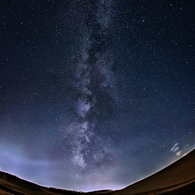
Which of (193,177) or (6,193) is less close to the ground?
(193,177)

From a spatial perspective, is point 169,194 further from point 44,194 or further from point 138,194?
point 44,194

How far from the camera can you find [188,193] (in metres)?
2.37

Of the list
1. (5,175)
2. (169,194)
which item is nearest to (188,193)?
(169,194)

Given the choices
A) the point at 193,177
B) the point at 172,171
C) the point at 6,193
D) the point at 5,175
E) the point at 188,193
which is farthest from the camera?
the point at 5,175

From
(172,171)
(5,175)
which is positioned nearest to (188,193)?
(172,171)

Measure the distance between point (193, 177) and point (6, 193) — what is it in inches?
182

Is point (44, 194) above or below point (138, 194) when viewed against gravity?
below

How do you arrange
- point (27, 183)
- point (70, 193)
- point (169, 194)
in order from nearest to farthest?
1. point (169, 194)
2. point (27, 183)
3. point (70, 193)

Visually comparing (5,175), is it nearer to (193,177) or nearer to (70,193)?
(70,193)

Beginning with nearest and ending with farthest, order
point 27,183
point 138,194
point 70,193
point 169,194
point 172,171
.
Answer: point 169,194 < point 172,171 < point 138,194 < point 27,183 < point 70,193

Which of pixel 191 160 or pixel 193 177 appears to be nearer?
pixel 193 177

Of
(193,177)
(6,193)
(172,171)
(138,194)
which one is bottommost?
(6,193)

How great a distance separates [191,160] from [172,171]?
112 centimetres

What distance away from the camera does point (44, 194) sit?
530 cm
